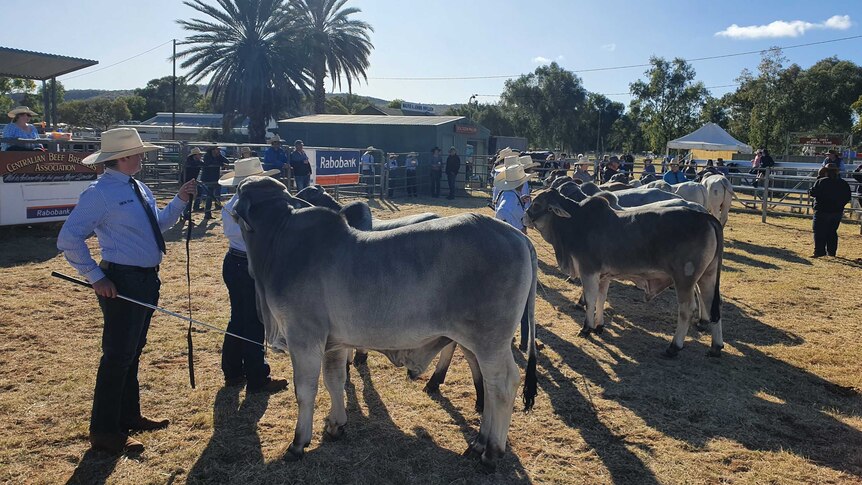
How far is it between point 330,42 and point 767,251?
3097 centimetres

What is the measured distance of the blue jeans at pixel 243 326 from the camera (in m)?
5.93

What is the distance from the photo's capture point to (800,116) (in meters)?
42.4

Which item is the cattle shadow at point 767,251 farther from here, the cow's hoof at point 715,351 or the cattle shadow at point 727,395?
the cow's hoof at point 715,351

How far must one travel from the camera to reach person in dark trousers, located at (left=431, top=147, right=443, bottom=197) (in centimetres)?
2567

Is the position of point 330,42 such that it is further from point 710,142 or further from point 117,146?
point 117,146

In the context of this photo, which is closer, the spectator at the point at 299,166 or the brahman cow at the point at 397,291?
the brahman cow at the point at 397,291

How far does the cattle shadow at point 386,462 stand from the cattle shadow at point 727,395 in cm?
121

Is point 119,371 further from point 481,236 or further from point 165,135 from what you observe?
point 165,135

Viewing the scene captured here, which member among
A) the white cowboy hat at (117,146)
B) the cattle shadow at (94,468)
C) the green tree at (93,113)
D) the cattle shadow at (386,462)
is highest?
the green tree at (93,113)

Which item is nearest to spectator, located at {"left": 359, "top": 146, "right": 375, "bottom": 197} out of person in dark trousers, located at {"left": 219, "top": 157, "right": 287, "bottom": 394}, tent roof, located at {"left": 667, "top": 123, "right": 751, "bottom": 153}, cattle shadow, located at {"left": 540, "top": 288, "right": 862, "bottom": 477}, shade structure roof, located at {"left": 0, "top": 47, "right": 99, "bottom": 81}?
shade structure roof, located at {"left": 0, "top": 47, "right": 99, "bottom": 81}

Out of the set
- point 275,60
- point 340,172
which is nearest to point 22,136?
point 340,172

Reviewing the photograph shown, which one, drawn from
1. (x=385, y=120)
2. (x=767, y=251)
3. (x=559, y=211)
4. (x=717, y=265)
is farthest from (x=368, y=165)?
(x=717, y=265)

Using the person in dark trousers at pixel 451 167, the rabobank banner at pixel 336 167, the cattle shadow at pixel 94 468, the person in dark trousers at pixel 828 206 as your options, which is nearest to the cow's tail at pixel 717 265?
the cattle shadow at pixel 94 468

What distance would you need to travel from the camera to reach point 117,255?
4.65 m
